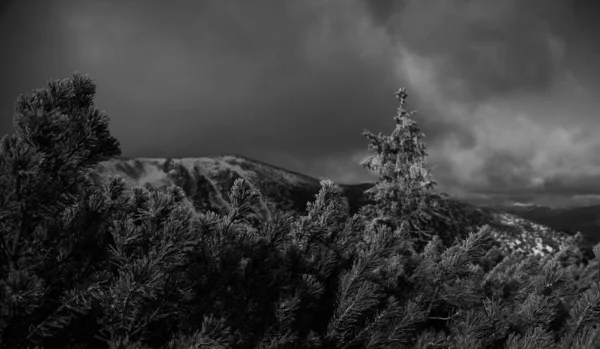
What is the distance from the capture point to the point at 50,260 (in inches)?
79.7

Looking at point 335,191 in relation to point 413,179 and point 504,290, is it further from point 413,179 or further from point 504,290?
point 413,179

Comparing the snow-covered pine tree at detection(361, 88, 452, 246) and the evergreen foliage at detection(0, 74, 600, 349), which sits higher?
the snow-covered pine tree at detection(361, 88, 452, 246)

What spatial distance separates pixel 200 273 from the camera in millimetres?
2504

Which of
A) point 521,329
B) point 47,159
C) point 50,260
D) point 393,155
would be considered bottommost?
point 521,329

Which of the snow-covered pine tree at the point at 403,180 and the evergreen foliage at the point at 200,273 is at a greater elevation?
the snow-covered pine tree at the point at 403,180

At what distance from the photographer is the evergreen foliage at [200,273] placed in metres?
1.88

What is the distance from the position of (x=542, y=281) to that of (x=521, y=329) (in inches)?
24.3

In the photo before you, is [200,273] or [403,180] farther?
[403,180]

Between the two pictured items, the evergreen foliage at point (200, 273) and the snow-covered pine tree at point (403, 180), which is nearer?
the evergreen foliage at point (200, 273)

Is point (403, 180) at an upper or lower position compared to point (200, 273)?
upper

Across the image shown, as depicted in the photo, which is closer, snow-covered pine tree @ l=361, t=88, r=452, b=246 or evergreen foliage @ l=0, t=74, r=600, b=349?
evergreen foliage @ l=0, t=74, r=600, b=349

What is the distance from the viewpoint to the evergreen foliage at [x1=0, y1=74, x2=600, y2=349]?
1.88 metres

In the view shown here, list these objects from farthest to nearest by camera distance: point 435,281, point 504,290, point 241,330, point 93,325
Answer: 1. point 504,290
2. point 435,281
3. point 241,330
4. point 93,325

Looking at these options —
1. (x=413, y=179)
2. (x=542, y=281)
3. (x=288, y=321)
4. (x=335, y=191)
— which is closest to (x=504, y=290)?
(x=542, y=281)
